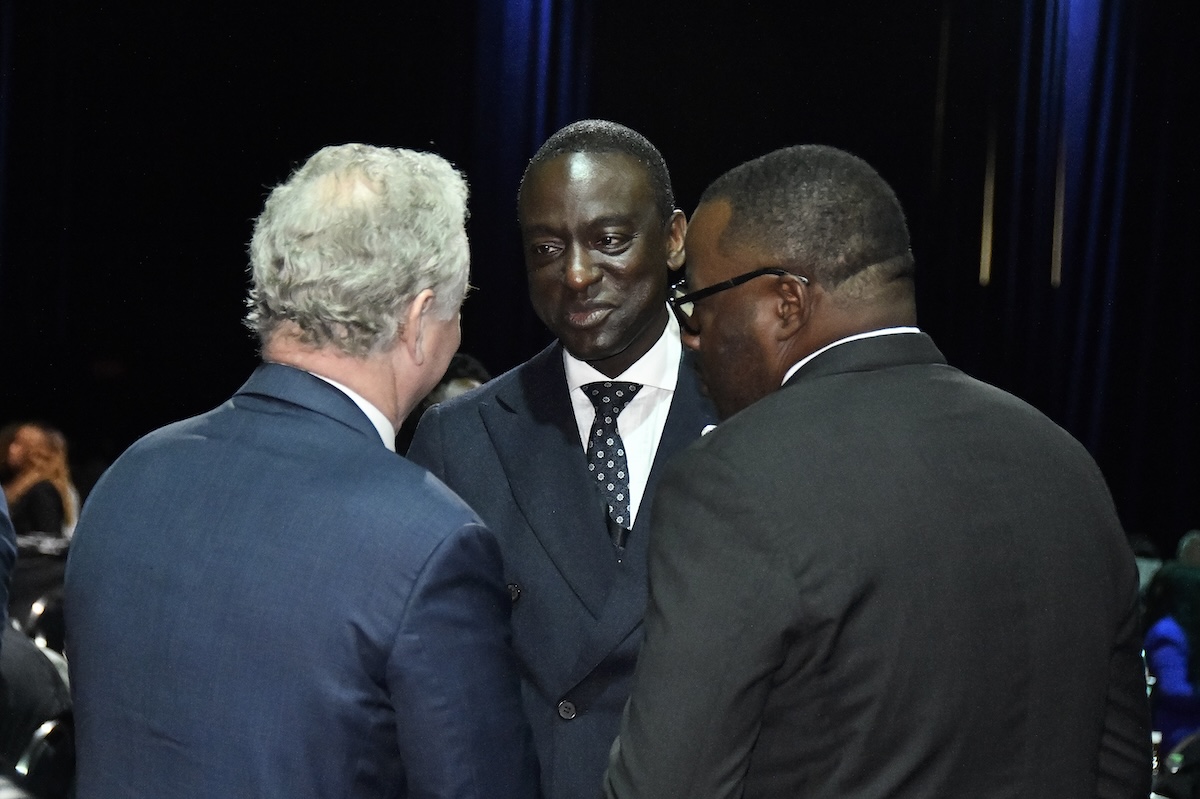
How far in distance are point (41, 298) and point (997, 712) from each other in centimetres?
716

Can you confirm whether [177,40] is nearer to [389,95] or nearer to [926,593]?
[389,95]

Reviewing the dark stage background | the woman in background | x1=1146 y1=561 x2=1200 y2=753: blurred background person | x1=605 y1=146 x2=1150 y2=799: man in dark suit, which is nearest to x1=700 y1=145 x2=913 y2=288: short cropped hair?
x1=605 y1=146 x2=1150 y2=799: man in dark suit

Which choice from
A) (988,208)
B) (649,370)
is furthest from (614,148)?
(988,208)

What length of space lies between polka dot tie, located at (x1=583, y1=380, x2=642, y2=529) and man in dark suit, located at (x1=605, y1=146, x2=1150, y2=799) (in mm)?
675

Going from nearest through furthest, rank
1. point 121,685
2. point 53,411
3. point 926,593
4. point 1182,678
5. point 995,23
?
point 926,593 → point 121,685 → point 1182,678 → point 995,23 → point 53,411

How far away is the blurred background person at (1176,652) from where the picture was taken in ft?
14.0

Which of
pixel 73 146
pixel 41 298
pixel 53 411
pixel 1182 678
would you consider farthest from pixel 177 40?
pixel 1182 678

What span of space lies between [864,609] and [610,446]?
0.88 metres

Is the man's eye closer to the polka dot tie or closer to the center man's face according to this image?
the polka dot tie

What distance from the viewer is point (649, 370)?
6.86 feet

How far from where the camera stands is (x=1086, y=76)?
7199mm

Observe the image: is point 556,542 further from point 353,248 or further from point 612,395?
point 353,248

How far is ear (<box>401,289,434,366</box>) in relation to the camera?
1446mm

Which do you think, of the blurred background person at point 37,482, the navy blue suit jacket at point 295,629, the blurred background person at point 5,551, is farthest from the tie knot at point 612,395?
the blurred background person at point 37,482
